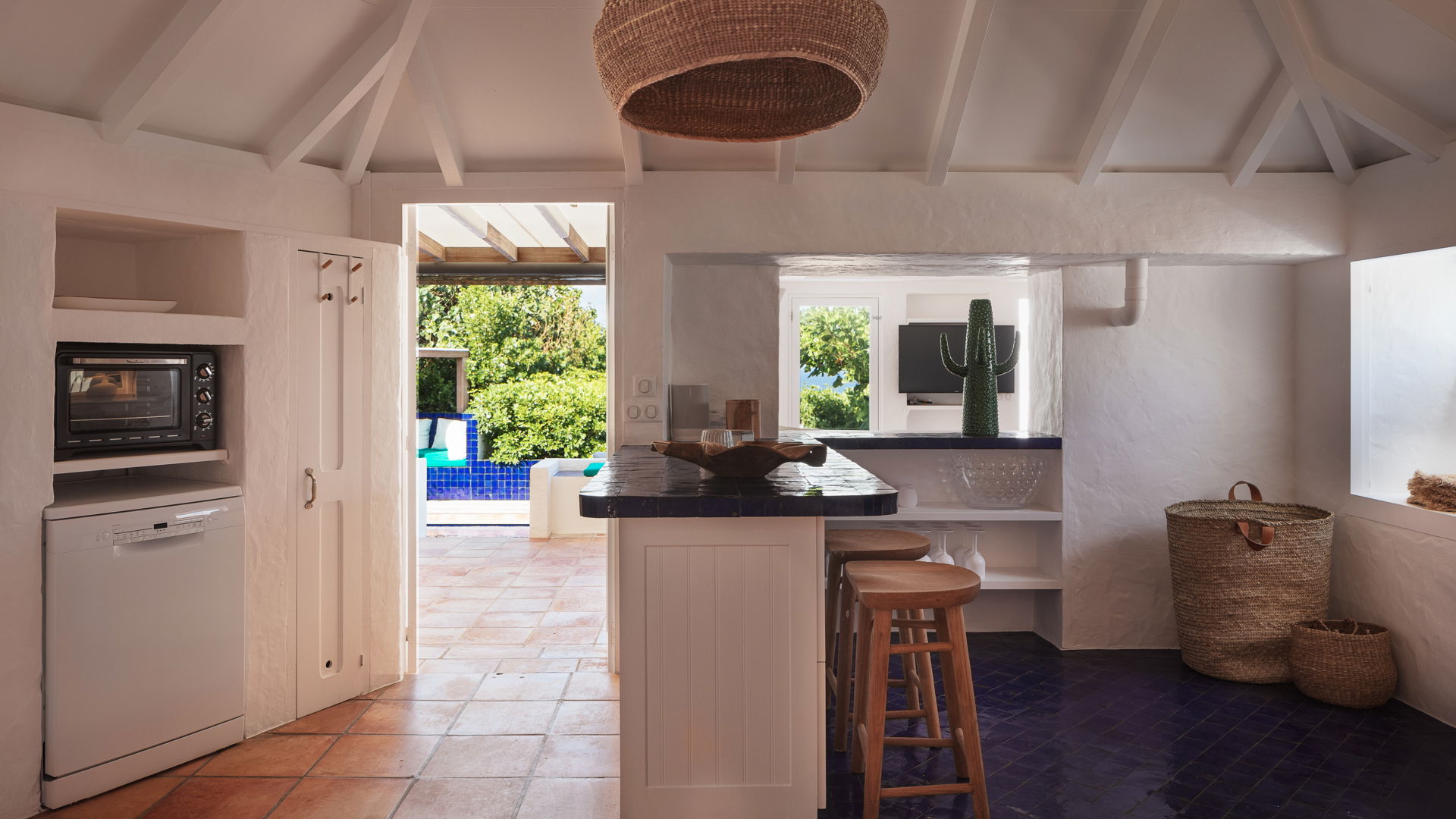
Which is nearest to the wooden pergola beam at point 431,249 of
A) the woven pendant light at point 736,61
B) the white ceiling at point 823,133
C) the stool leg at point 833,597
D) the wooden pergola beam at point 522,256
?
the wooden pergola beam at point 522,256

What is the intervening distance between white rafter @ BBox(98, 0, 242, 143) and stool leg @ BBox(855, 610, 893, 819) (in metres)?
2.87

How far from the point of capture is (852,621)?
315cm

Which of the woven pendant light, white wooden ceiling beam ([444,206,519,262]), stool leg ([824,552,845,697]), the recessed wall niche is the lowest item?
stool leg ([824,552,845,697])

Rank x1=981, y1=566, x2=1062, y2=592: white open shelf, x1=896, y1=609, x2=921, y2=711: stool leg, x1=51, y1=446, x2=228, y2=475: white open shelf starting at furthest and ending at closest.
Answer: x1=981, y1=566, x2=1062, y2=592: white open shelf → x1=896, y1=609, x2=921, y2=711: stool leg → x1=51, y1=446, x2=228, y2=475: white open shelf

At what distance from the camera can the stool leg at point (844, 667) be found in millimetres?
3146

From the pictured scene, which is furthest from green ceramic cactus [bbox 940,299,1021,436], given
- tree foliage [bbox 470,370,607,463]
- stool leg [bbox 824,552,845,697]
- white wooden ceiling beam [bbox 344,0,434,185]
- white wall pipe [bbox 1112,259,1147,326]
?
tree foliage [bbox 470,370,607,463]

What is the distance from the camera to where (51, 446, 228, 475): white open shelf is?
2.92 m

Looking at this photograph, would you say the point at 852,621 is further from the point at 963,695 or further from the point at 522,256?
the point at 522,256

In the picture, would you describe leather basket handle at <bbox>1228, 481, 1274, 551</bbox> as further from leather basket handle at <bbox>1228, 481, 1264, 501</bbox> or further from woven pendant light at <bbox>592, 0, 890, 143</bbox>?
woven pendant light at <bbox>592, 0, 890, 143</bbox>

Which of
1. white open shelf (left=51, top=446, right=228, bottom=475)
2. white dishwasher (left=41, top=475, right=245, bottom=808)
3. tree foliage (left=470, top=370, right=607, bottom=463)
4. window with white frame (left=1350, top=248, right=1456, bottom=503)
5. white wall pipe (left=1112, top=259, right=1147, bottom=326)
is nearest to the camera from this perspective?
white dishwasher (left=41, top=475, right=245, bottom=808)

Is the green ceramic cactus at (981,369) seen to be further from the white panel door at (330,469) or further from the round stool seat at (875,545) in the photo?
the white panel door at (330,469)

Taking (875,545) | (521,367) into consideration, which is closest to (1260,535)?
(875,545)

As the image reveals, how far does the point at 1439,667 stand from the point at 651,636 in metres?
3.16

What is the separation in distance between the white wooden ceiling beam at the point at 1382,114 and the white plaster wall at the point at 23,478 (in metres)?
4.56
